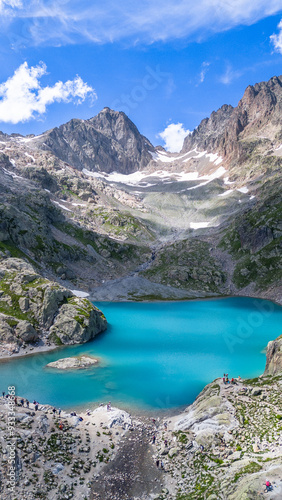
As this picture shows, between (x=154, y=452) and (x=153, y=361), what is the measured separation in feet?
92.9

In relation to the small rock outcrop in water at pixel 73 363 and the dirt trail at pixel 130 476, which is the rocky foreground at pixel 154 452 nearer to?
the dirt trail at pixel 130 476

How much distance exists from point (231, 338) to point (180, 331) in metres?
14.6

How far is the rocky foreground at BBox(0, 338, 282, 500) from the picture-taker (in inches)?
905

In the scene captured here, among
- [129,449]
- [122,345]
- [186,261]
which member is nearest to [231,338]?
[122,345]

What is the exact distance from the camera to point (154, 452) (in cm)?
3081

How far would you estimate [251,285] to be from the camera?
5586 inches

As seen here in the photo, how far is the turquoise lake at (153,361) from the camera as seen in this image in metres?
44.9

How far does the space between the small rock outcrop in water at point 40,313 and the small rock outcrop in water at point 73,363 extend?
1148 cm

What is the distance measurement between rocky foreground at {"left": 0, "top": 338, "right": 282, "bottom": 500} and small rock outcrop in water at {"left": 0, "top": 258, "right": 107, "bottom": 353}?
34396 mm

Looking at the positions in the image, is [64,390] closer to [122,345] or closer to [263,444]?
[122,345]

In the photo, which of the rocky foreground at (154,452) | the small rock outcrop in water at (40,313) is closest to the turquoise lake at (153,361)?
the small rock outcrop in water at (40,313)

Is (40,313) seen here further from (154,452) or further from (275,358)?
(275,358)

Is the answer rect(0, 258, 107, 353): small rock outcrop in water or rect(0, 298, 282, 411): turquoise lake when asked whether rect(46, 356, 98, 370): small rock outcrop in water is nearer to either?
rect(0, 298, 282, 411): turquoise lake

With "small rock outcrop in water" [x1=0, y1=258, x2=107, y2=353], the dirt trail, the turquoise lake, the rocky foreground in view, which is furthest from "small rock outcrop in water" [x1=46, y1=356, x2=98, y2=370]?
the dirt trail
